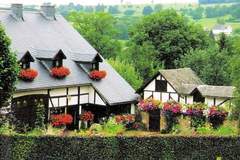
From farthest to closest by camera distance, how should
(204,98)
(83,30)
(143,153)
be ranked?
(83,30), (204,98), (143,153)

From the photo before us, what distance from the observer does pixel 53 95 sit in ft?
113

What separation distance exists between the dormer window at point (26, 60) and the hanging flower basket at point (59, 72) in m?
1.59

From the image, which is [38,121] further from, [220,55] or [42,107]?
[220,55]

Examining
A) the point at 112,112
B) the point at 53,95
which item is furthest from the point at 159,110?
the point at 53,95

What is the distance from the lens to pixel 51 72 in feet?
114

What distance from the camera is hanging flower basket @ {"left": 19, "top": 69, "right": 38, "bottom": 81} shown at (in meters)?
32.5

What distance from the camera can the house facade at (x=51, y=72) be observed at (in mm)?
33125

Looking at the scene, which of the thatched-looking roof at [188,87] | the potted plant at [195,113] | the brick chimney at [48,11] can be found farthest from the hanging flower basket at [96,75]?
the thatched-looking roof at [188,87]

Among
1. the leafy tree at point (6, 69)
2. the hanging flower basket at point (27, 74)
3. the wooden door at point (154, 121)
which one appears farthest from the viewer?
the wooden door at point (154, 121)

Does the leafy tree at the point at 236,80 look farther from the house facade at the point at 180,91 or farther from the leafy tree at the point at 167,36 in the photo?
the leafy tree at the point at 167,36

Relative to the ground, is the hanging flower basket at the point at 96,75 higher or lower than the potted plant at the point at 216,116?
higher

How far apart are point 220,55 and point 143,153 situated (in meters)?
34.6

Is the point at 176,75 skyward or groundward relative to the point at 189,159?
skyward

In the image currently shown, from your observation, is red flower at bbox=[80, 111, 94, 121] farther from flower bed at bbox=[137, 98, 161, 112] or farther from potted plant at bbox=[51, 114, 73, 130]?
flower bed at bbox=[137, 98, 161, 112]
